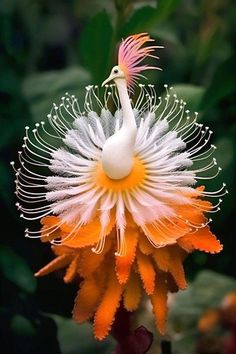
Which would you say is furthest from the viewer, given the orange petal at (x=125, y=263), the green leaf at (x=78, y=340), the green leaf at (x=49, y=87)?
the green leaf at (x=49, y=87)

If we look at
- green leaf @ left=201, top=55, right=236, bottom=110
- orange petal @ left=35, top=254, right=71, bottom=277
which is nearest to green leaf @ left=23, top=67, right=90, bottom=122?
green leaf @ left=201, top=55, right=236, bottom=110

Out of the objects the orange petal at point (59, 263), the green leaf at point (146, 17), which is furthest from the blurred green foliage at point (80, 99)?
the orange petal at point (59, 263)

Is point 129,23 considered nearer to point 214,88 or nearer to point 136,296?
point 214,88

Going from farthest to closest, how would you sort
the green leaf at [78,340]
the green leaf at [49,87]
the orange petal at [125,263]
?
the green leaf at [49,87] → the green leaf at [78,340] → the orange petal at [125,263]

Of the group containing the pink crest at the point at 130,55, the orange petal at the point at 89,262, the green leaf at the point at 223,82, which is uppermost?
the pink crest at the point at 130,55

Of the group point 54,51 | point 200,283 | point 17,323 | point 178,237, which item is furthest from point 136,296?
point 54,51

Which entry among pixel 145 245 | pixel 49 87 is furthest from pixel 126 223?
pixel 49 87

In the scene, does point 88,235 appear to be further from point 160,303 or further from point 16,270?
point 16,270

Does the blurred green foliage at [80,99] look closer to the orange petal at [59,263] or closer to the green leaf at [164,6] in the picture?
the green leaf at [164,6]
